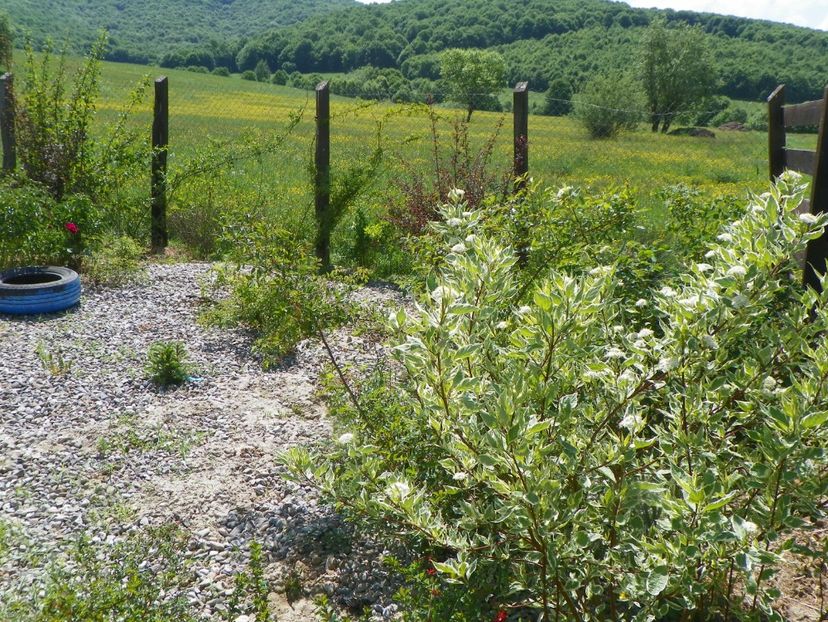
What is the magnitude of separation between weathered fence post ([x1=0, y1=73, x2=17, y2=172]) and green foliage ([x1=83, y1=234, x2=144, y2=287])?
2156 millimetres

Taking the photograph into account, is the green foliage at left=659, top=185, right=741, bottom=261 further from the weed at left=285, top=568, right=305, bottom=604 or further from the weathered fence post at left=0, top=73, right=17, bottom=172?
the weathered fence post at left=0, top=73, right=17, bottom=172

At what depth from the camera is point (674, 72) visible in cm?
4875

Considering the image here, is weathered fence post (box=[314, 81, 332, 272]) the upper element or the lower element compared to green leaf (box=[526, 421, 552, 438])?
upper

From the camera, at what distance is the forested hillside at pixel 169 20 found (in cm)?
7038

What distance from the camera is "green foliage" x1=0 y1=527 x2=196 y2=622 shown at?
8.04 ft

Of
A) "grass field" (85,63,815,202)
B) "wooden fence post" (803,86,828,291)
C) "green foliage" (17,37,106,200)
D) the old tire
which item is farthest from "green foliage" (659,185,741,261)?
"grass field" (85,63,815,202)

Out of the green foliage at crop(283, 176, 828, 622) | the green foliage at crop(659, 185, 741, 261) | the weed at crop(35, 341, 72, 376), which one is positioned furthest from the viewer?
the weed at crop(35, 341, 72, 376)

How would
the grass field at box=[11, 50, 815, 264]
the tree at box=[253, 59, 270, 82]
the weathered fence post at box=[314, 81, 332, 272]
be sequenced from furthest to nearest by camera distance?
the tree at box=[253, 59, 270, 82] → the grass field at box=[11, 50, 815, 264] → the weathered fence post at box=[314, 81, 332, 272]

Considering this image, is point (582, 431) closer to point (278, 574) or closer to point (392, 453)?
point (392, 453)

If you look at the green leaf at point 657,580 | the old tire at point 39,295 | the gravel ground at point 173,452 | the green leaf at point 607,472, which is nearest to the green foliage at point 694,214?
the gravel ground at point 173,452

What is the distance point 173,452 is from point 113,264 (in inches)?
151

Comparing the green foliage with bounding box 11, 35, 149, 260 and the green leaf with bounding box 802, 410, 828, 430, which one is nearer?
the green leaf with bounding box 802, 410, 828, 430

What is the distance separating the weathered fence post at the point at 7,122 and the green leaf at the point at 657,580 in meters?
8.84

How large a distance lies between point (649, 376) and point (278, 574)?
1930 millimetres
